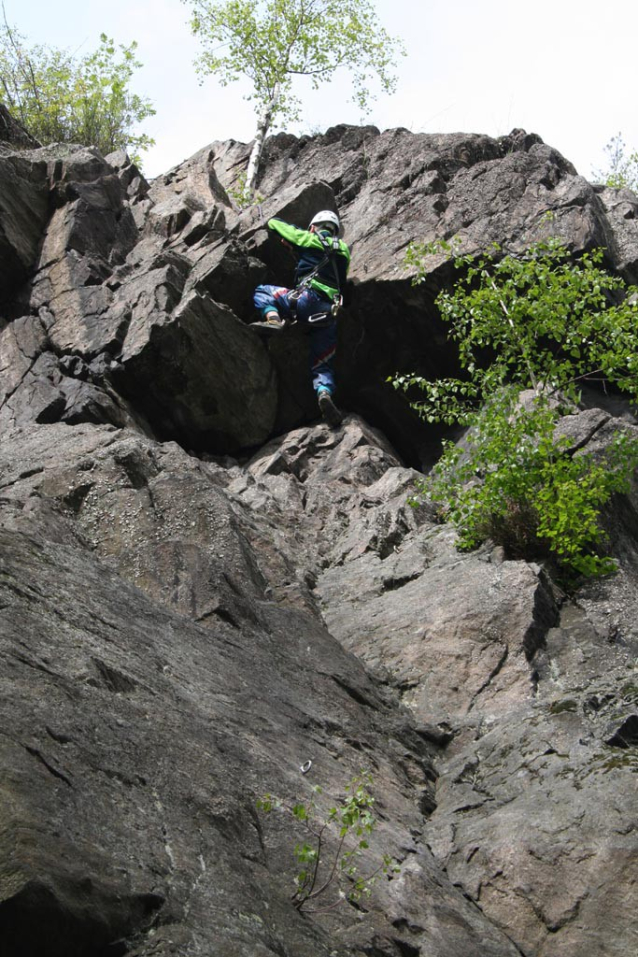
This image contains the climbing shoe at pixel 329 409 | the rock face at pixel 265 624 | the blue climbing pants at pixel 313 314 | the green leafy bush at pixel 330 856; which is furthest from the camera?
the blue climbing pants at pixel 313 314

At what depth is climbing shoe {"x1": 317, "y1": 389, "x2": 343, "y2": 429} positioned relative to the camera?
13.8 m

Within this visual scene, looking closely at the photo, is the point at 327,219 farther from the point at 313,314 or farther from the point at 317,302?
the point at 313,314

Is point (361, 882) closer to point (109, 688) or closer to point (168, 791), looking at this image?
point (168, 791)

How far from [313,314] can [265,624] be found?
7.25 meters

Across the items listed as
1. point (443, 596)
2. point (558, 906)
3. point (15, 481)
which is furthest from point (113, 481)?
point (558, 906)

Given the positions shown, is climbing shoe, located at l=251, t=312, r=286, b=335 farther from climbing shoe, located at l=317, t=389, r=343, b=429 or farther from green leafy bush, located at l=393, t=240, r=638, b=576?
green leafy bush, located at l=393, t=240, r=638, b=576

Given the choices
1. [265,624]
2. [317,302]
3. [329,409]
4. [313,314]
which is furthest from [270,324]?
[265,624]

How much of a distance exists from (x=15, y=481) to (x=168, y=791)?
201 inches

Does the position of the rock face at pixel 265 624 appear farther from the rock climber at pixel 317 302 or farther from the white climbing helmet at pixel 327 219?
the white climbing helmet at pixel 327 219

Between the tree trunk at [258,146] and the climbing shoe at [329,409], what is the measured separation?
6.59 metres

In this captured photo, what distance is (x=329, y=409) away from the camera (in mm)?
13805

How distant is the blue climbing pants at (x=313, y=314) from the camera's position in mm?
14250

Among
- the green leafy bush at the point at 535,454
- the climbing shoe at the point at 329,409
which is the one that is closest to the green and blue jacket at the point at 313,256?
the climbing shoe at the point at 329,409

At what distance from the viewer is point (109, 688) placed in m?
5.62
